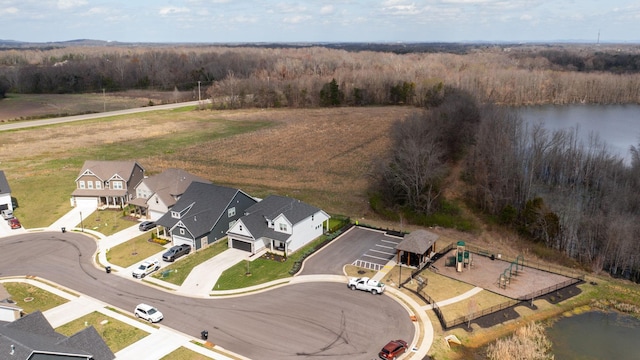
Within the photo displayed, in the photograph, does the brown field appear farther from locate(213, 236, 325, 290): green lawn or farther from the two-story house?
locate(213, 236, 325, 290): green lawn

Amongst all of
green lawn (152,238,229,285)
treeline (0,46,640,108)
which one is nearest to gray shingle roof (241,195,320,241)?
green lawn (152,238,229,285)

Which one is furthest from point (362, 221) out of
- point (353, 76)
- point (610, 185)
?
point (353, 76)

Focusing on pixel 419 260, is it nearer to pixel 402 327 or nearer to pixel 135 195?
pixel 402 327

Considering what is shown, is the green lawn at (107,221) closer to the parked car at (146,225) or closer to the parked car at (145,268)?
the parked car at (146,225)

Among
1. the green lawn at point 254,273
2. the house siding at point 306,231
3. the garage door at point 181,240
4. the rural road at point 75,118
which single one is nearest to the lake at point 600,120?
the house siding at point 306,231

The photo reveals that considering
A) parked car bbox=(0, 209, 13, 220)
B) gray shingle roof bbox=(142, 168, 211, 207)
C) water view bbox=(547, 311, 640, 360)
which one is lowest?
water view bbox=(547, 311, 640, 360)
